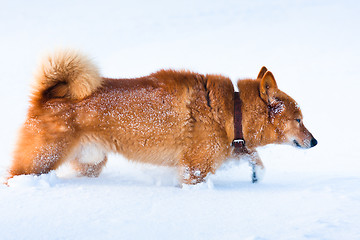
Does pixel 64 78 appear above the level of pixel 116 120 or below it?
above

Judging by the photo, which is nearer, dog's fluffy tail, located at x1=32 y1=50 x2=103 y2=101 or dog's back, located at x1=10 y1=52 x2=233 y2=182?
dog's back, located at x1=10 y1=52 x2=233 y2=182

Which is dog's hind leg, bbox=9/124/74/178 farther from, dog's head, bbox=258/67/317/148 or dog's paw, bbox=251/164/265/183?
dog's head, bbox=258/67/317/148

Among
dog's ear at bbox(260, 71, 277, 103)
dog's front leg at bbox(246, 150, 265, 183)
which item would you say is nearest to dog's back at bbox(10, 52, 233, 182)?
dog's ear at bbox(260, 71, 277, 103)

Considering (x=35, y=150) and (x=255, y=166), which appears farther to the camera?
(x=255, y=166)

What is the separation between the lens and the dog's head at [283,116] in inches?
149

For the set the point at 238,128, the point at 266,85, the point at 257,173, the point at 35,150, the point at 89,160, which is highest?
the point at 266,85

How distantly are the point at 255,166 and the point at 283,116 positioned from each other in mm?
711

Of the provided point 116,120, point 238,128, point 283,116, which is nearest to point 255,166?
point 238,128

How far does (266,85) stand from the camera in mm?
3768

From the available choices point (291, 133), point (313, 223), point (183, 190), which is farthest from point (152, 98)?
point (313, 223)

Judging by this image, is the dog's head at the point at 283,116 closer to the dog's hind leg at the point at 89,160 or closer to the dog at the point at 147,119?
the dog at the point at 147,119

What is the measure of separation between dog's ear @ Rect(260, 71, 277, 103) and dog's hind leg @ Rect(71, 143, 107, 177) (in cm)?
199

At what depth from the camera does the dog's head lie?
378cm

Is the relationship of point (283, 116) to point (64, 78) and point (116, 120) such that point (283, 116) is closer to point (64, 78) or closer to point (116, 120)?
point (116, 120)
